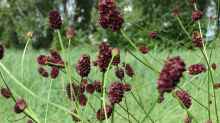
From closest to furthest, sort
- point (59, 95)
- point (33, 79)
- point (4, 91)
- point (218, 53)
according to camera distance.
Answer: point (4, 91) → point (59, 95) → point (33, 79) → point (218, 53)

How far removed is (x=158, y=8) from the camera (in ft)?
70.1

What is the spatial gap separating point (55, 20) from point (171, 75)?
850 millimetres

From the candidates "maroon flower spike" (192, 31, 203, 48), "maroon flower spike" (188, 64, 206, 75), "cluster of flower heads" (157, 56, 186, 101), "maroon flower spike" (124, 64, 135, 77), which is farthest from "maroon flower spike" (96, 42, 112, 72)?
"maroon flower spike" (124, 64, 135, 77)

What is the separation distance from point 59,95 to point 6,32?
81.7 ft

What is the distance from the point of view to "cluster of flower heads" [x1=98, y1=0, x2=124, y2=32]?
173 centimetres

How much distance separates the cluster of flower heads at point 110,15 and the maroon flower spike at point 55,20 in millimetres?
334

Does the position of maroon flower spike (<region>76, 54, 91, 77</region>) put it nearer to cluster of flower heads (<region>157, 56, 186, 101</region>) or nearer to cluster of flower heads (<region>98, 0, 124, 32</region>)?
cluster of flower heads (<region>98, 0, 124, 32</region>)

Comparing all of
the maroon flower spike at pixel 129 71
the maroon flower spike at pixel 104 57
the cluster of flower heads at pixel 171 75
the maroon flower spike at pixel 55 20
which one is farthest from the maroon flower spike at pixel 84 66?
the maroon flower spike at pixel 129 71

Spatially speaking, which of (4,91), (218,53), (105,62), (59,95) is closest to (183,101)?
(105,62)

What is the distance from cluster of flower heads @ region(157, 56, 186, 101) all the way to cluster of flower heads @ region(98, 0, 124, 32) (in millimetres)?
432

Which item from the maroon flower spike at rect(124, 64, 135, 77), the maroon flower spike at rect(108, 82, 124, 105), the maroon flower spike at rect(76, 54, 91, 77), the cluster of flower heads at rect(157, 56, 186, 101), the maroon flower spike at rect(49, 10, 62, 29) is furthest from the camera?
the maroon flower spike at rect(124, 64, 135, 77)

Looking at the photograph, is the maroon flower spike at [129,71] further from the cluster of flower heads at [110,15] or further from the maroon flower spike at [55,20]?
the cluster of flower heads at [110,15]

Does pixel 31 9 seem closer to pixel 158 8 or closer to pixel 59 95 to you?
pixel 158 8

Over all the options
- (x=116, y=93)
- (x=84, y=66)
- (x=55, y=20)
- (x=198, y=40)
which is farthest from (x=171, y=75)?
(x=198, y=40)
